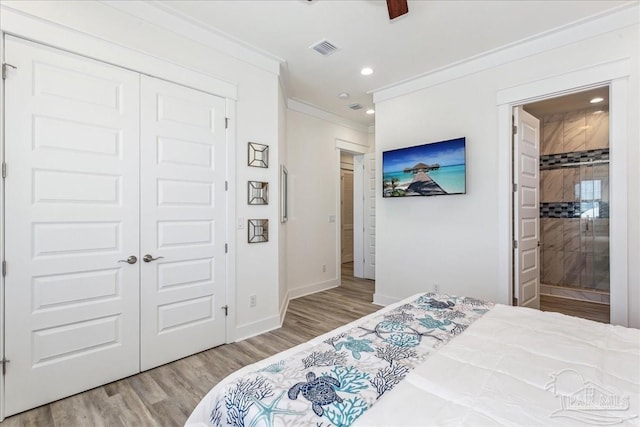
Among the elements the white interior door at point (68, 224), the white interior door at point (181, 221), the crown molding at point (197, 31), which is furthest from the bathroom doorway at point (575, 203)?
the white interior door at point (68, 224)

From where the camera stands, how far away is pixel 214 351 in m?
2.75

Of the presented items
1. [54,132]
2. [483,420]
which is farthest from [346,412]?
[54,132]

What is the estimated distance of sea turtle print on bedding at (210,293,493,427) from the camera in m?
0.96

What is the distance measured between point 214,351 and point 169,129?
2.03 meters

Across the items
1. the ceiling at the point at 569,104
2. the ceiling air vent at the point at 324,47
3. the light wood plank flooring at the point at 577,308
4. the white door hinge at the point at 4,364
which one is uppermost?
the ceiling air vent at the point at 324,47

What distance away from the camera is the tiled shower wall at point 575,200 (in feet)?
14.4

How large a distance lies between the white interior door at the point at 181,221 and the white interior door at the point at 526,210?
2970mm

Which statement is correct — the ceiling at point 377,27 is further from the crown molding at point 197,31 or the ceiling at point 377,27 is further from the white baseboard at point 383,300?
the white baseboard at point 383,300

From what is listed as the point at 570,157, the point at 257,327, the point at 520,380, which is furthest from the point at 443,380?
the point at 570,157

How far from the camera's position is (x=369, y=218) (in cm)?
566

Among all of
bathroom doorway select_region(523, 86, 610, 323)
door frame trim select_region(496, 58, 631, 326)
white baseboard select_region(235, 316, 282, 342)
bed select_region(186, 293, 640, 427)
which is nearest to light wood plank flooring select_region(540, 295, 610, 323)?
bathroom doorway select_region(523, 86, 610, 323)

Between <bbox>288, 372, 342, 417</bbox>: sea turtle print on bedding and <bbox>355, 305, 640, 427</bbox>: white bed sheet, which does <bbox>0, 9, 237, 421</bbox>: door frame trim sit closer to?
<bbox>288, 372, 342, 417</bbox>: sea turtle print on bedding

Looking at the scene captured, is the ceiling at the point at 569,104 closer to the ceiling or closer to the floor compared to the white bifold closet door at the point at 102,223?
closer to the ceiling

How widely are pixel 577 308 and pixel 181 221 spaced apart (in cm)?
511
